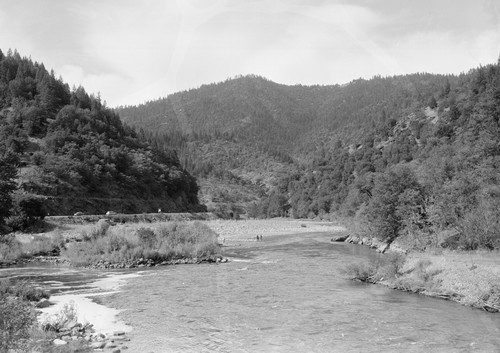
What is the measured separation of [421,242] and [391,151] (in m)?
93.6

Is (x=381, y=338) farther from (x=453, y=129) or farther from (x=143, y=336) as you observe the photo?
(x=453, y=129)

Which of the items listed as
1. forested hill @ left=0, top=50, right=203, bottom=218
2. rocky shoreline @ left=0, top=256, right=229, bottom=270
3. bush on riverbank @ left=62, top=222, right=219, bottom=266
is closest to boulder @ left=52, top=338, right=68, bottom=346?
rocky shoreline @ left=0, top=256, right=229, bottom=270

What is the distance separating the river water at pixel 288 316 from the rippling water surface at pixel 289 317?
4cm

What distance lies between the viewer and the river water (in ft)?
53.2

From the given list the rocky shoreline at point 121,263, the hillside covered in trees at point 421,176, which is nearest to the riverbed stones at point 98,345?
the rocky shoreline at point 121,263

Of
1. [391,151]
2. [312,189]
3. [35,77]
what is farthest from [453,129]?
[35,77]

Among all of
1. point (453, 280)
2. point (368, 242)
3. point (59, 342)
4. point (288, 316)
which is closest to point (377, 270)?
point (453, 280)

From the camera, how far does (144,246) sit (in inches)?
1663

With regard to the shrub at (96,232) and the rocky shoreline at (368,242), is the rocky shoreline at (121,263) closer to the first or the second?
the shrub at (96,232)

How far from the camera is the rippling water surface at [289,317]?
16.2 m

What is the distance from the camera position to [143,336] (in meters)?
17.4

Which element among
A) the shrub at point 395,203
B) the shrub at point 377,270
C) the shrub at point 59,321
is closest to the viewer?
the shrub at point 59,321

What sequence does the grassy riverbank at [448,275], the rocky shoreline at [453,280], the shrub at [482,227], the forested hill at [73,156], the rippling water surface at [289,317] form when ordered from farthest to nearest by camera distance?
the forested hill at [73,156]
the shrub at [482,227]
the grassy riverbank at [448,275]
the rocky shoreline at [453,280]
the rippling water surface at [289,317]

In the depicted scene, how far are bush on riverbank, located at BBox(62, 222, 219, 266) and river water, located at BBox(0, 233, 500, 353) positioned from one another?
852cm
